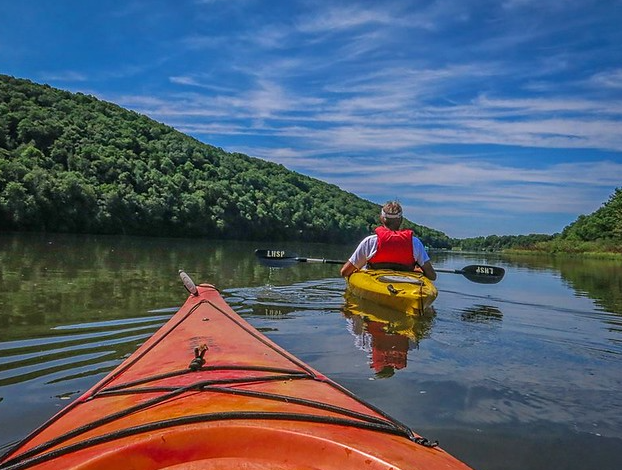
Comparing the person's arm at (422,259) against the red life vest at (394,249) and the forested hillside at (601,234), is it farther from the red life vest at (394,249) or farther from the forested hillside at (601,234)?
the forested hillside at (601,234)

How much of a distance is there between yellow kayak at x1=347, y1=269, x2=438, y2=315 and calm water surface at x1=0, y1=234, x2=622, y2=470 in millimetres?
215

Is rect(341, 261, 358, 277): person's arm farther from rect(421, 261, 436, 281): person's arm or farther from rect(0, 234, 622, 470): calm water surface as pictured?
rect(421, 261, 436, 281): person's arm

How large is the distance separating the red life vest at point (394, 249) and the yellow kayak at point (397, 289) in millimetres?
208

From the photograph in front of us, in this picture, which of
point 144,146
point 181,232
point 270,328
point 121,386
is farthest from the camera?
point 144,146

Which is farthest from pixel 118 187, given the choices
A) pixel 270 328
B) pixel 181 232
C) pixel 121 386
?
pixel 121 386

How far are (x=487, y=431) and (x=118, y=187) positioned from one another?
5687 cm

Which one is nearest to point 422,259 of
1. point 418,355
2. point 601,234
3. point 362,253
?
point 362,253

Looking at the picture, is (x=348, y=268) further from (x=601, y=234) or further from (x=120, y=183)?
(x=601, y=234)

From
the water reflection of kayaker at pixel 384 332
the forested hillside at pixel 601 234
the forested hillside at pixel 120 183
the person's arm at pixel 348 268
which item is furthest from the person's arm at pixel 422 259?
the forested hillside at pixel 601 234

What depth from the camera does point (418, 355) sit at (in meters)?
5.48

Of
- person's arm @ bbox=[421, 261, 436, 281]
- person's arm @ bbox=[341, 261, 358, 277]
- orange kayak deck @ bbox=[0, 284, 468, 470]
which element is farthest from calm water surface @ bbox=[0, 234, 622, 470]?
orange kayak deck @ bbox=[0, 284, 468, 470]

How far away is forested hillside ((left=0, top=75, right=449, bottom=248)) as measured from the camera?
47156 millimetres

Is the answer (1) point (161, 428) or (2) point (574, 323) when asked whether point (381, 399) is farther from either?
(2) point (574, 323)

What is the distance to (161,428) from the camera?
1.79 metres
